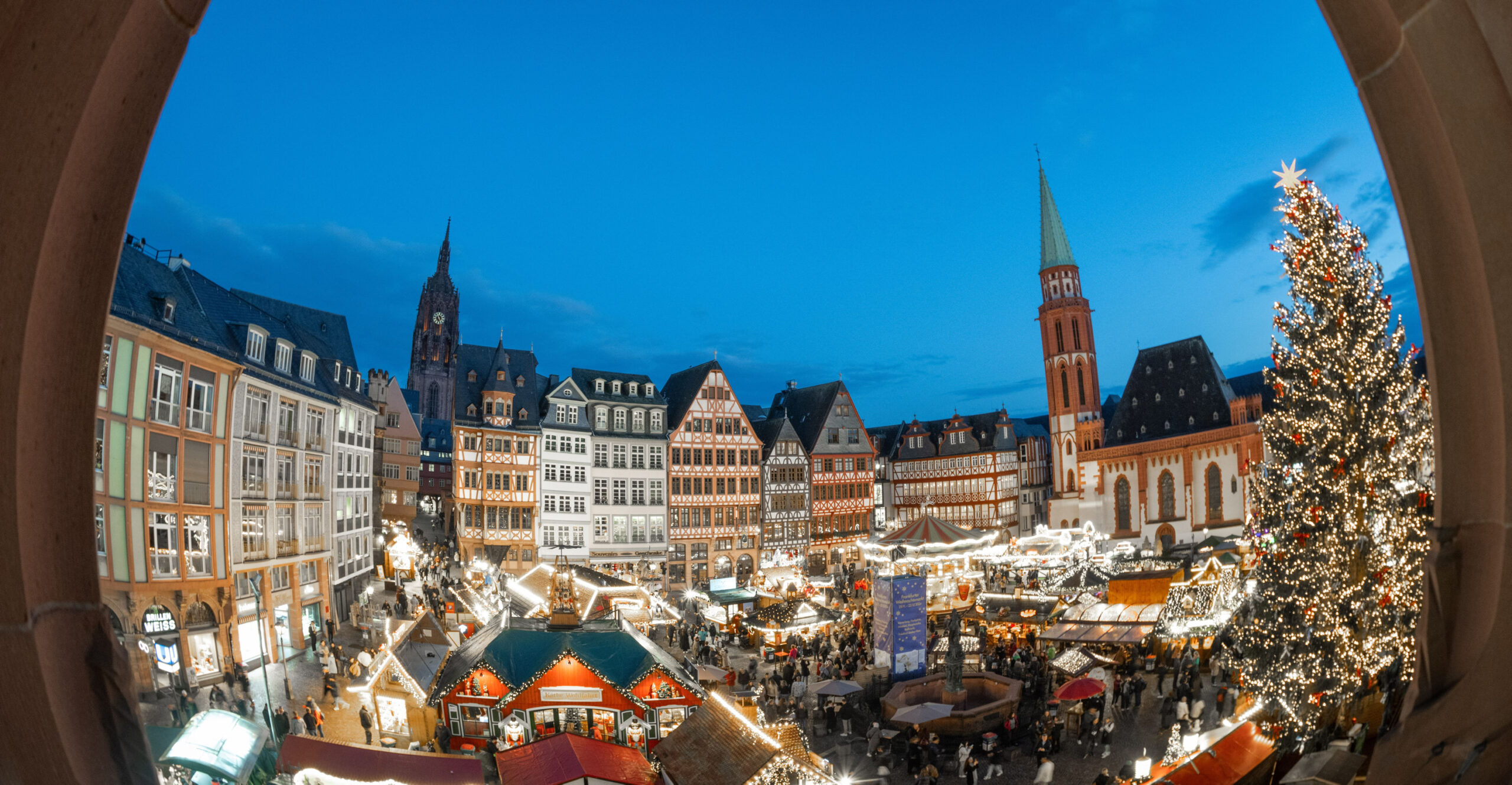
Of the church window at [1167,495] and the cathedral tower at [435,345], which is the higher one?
the cathedral tower at [435,345]

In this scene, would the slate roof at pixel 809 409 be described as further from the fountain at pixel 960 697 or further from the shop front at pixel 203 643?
the shop front at pixel 203 643

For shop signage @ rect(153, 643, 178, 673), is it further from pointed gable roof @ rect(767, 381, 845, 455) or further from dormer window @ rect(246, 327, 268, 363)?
pointed gable roof @ rect(767, 381, 845, 455)

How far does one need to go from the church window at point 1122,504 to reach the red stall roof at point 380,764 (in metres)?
52.0

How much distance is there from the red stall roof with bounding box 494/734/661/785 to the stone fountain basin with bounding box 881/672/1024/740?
8.14m

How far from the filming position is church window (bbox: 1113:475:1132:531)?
169ft

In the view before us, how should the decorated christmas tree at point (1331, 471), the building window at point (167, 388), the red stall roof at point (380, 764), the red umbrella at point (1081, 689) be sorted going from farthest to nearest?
the red umbrella at point (1081, 689), the decorated christmas tree at point (1331, 471), the red stall roof at point (380, 764), the building window at point (167, 388)

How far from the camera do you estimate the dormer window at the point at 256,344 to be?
Result: 451 centimetres

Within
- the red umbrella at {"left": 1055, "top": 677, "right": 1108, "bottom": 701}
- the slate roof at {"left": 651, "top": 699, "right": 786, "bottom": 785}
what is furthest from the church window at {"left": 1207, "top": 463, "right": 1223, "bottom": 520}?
the slate roof at {"left": 651, "top": 699, "right": 786, "bottom": 785}

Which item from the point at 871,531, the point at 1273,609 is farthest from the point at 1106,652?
the point at 871,531

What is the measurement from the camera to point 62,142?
4.41ft

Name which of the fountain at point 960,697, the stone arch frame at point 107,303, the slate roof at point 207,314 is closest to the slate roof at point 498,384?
the fountain at point 960,697

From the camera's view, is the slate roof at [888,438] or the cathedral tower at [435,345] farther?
the cathedral tower at [435,345]

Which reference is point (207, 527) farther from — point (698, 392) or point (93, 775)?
point (698, 392)

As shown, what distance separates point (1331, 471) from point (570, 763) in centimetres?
920
